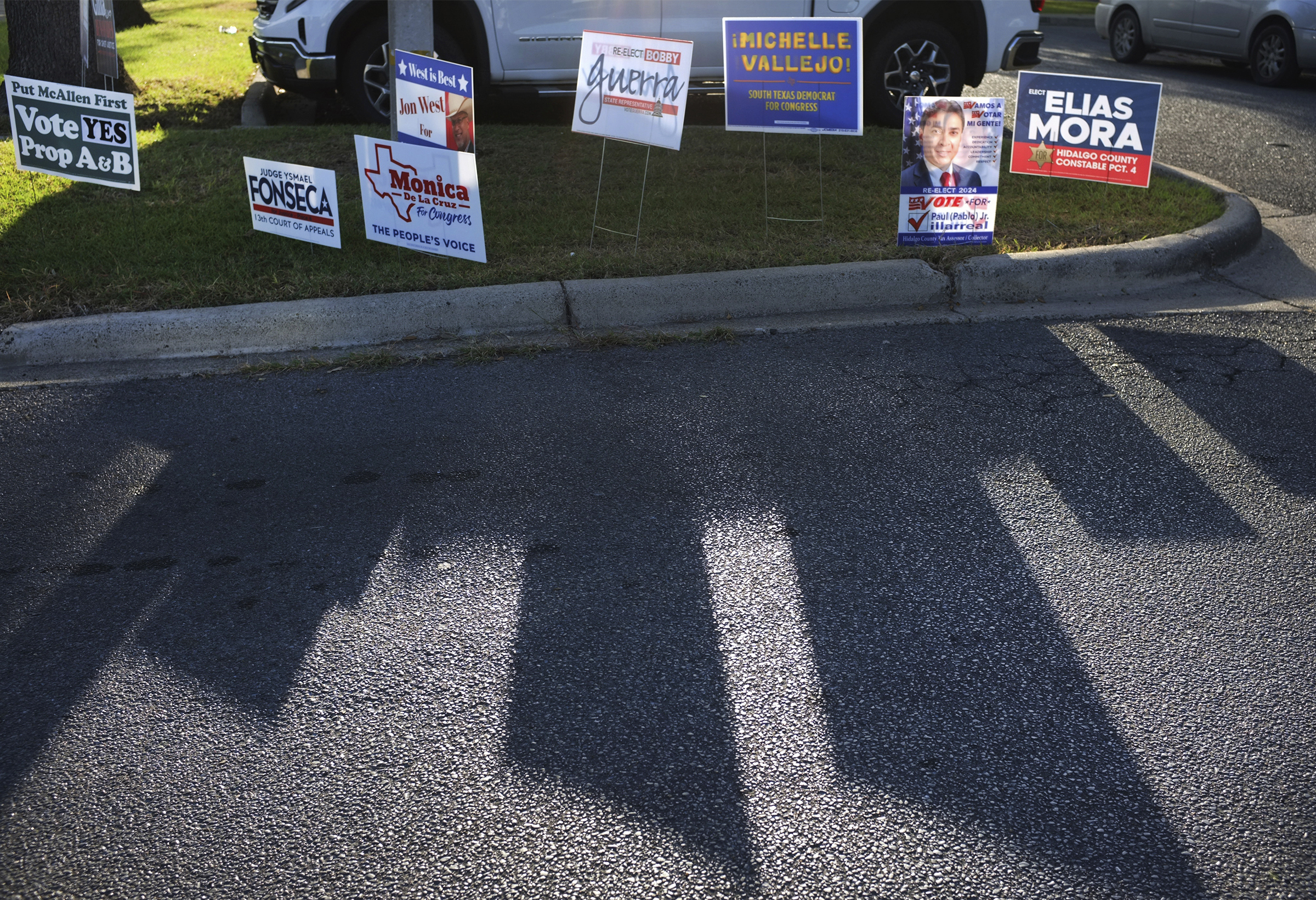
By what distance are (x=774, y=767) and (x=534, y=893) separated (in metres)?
0.64

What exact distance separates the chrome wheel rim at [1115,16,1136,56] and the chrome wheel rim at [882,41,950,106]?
7054mm

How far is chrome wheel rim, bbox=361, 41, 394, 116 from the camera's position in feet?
27.0

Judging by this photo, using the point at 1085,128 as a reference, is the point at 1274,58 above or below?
above

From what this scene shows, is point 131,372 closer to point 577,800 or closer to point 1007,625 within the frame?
point 577,800

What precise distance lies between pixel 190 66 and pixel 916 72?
25.2 feet

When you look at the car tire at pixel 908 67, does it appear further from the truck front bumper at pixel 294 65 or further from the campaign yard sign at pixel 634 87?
the truck front bumper at pixel 294 65

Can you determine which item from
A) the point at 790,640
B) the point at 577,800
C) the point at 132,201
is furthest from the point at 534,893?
the point at 132,201

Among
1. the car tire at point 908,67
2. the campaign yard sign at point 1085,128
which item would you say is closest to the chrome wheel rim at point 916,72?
the car tire at point 908,67

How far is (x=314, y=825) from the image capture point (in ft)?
7.86

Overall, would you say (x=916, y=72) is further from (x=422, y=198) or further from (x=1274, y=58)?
(x=1274, y=58)

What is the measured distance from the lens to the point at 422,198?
5.81 meters

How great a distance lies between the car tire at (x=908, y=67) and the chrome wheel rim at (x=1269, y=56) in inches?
223

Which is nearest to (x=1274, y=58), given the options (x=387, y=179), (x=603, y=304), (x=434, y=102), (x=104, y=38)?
(x=603, y=304)

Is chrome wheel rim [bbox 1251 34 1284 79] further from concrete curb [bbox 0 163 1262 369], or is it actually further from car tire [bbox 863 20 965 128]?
concrete curb [bbox 0 163 1262 369]
